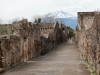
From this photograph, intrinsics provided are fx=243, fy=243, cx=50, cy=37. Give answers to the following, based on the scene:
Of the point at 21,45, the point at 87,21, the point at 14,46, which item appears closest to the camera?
the point at 14,46

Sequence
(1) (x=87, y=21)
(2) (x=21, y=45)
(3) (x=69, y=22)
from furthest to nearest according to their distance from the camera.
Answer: (3) (x=69, y=22) < (1) (x=87, y=21) < (2) (x=21, y=45)

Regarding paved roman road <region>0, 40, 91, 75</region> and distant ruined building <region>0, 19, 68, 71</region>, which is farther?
distant ruined building <region>0, 19, 68, 71</region>

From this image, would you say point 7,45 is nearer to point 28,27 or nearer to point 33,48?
point 28,27

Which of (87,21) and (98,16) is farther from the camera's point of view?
(87,21)

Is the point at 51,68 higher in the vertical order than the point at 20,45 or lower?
lower

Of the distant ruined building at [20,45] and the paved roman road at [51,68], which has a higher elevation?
the distant ruined building at [20,45]

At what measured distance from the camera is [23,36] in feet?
61.4

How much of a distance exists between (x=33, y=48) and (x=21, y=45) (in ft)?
14.9

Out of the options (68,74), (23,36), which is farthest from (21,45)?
(68,74)

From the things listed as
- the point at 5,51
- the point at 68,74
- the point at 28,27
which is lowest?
the point at 68,74

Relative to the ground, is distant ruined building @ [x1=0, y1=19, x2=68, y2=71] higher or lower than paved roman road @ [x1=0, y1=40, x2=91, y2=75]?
higher

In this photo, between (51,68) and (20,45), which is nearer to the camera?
(51,68)

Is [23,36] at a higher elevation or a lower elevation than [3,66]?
higher

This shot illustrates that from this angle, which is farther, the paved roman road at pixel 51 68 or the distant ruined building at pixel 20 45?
the distant ruined building at pixel 20 45
